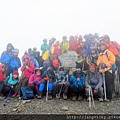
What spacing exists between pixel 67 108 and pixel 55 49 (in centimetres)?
487

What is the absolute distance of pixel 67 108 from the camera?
771 centimetres

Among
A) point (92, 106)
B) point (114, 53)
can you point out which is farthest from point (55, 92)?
point (114, 53)

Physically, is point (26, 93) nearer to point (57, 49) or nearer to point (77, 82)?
point (77, 82)

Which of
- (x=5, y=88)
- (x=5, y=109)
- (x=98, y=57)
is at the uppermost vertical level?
(x=98, y=57)

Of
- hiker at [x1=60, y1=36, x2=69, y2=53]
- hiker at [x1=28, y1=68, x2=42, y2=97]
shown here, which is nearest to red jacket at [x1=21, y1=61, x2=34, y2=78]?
hiker at [x1=28, y1=68, x2=42, y2=97]

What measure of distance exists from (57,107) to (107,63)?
3.17m

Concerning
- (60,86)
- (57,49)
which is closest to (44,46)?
→ (57,49)

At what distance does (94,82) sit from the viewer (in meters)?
8.84

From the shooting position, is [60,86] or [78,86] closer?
[78,86]

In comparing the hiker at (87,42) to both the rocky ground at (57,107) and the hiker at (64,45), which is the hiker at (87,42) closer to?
the hiker at (64,45)

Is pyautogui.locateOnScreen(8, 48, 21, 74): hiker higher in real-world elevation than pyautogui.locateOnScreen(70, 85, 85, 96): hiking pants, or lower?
higher

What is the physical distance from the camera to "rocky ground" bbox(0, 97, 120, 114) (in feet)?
24.6

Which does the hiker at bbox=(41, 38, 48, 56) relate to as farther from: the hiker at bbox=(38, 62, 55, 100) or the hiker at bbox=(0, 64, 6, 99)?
the hiker at bbox=(0, 64, 6, 99)

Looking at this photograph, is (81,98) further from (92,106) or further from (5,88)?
(5,88)
